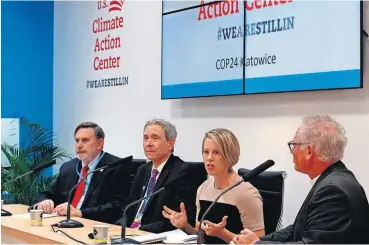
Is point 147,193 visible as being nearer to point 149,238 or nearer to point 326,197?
point 149,238

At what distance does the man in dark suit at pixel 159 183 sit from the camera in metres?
3.34

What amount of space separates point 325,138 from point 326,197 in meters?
0.31

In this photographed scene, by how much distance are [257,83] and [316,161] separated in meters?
1.52

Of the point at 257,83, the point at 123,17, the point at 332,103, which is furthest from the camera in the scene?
the point at 123,17

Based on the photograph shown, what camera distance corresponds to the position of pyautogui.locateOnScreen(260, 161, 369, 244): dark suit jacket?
6.96ft

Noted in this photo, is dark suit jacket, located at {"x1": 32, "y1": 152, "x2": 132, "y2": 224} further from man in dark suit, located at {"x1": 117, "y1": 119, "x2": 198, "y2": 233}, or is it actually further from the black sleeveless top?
the black sleeveless top

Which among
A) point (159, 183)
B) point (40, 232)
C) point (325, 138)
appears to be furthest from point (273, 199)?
point (40, 232)

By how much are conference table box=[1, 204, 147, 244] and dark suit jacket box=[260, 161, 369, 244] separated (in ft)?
3.17

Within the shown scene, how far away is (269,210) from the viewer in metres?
3.22

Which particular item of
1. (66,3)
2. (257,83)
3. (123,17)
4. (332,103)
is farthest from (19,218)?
(66,3)

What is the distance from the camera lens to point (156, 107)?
4.90 meters

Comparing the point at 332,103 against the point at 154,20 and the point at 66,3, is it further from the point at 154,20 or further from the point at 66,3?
the point at 66,3

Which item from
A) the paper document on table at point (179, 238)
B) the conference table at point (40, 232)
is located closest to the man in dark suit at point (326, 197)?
the paper document on table at point (179, 238)

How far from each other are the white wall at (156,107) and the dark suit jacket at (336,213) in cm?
120
